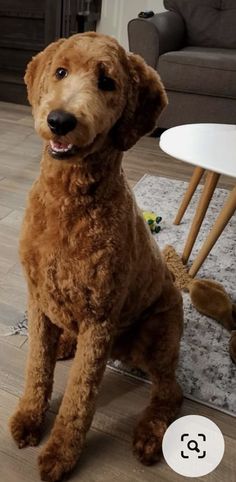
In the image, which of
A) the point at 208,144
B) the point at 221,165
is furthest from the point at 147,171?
the point at 221,165

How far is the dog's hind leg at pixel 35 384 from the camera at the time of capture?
1.00 metres

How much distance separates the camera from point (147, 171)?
8.42 feet

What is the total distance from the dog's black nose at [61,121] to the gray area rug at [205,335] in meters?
0.79

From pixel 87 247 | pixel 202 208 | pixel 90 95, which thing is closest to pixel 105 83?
pixel 90 95

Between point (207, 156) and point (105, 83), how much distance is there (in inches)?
30.3

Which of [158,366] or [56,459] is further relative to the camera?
[158,366]

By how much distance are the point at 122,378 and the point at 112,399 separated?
0.08m

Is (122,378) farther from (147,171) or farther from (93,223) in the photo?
(147,171)

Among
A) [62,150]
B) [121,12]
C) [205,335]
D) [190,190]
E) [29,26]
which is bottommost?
[205,335]

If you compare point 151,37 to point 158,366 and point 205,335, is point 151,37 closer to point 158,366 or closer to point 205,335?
point 205,335

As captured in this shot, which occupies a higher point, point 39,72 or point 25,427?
point 39,72

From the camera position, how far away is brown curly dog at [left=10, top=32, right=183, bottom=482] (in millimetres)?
757

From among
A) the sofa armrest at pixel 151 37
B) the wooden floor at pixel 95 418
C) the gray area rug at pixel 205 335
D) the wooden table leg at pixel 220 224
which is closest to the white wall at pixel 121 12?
the sofa armrest at pixel 151 37

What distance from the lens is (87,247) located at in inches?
33.8
